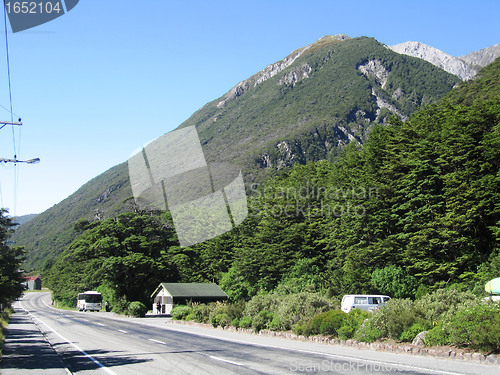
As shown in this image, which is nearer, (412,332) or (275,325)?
(412,332)

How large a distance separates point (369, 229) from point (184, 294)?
81.5 feet

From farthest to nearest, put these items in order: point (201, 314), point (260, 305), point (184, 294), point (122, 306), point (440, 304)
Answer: point (122, 306), point (184, 294), point (201, 314), point (260, 305), point (440, 304)

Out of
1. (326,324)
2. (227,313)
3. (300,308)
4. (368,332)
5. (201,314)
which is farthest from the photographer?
(201,314)

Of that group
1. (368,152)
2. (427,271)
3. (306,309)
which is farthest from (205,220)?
(306,309)

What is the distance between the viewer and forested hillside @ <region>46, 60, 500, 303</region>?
128 feet

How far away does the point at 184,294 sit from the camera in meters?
55.1

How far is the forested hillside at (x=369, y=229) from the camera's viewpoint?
128ft

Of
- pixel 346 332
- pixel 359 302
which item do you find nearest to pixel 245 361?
pixel 346 332

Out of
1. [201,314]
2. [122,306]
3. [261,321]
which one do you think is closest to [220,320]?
[261,321]

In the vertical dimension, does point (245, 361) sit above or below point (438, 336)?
below

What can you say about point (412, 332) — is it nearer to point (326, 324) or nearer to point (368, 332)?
point (368, 332)

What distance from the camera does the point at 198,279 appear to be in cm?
7294

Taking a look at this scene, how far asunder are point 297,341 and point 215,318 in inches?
459

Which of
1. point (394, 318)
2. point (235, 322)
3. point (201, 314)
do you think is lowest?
point (201, 314)
